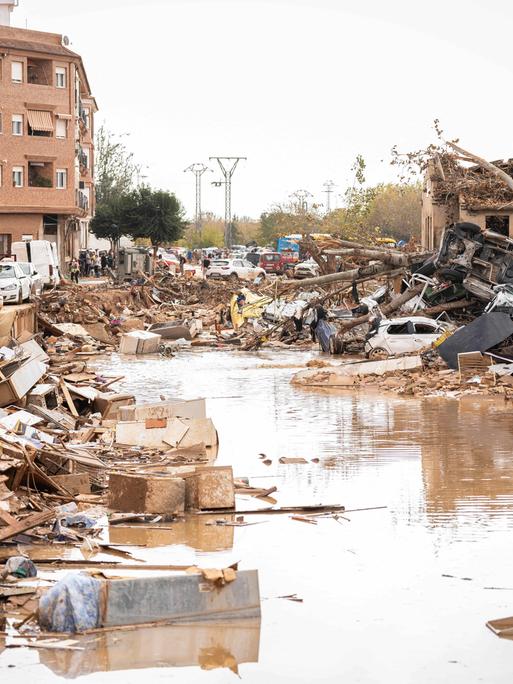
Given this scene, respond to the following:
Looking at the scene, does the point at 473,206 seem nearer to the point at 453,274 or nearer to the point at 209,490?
the point at 453,274

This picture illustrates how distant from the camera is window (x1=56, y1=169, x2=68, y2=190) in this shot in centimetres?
6994

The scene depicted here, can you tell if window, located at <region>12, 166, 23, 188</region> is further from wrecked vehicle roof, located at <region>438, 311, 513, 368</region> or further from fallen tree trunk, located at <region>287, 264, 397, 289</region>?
wrecked vehicle roof, located at <region>438, 311, 513, 368</region>

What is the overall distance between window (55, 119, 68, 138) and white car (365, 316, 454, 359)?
38.6m

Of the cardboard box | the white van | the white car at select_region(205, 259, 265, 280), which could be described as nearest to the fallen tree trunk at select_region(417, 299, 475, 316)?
the cardboard box

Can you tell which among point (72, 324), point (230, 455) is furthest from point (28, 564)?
point (72, 324)

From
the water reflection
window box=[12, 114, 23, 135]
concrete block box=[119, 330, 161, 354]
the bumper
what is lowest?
concrete block box=[119, 330, 161, 354]

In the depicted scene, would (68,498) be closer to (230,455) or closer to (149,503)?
(149,503)

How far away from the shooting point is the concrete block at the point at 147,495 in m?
14.9

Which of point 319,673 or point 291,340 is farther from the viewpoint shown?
point 291,340

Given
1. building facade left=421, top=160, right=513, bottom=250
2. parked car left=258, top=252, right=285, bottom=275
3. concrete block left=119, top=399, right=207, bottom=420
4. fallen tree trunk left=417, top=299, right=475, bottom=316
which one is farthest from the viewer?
parked car left=258, top=252, right=285, bottom=275

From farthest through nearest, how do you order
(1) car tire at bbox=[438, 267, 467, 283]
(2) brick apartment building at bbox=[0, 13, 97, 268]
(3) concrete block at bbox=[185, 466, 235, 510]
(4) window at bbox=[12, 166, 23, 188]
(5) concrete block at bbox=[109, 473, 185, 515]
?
(4) window at bbox=[12, 166, 23, 188]
(2) brick apartment building at bbox=[0, 13, 97, 268]
(1) car tire at bbox=[438, 267, 467, 283]
(3) concrete block at bbox=[185, 466, 235, 510]
(5) concrete block at bbox=[109, 473, 185, 515]

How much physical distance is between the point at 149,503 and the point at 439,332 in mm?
22111

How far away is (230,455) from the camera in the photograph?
20.6 metres

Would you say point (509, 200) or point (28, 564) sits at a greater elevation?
point (509, 200)
